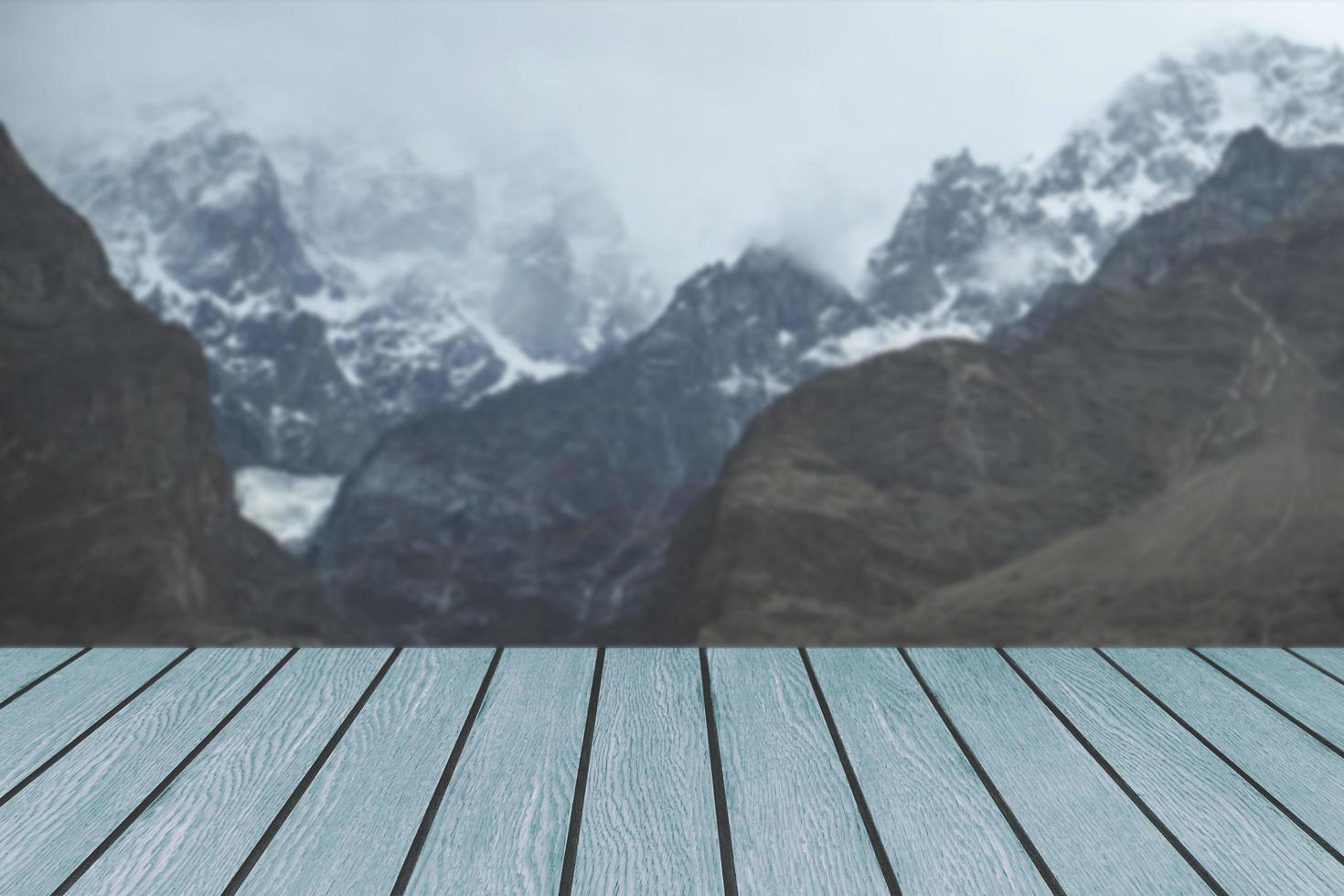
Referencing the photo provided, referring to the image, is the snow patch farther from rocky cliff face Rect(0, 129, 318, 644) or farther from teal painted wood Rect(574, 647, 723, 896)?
teal painted wood Rect(574, 647, 723, 896)

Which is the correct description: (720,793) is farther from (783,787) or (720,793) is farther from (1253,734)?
(1253,734)

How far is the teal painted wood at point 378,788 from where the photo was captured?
265cm

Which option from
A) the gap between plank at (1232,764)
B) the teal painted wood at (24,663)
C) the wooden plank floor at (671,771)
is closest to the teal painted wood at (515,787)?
the wooden plank floor at (671,771)

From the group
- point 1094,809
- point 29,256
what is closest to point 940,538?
point 29,256

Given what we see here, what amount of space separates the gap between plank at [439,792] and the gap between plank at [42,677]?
3.72ft

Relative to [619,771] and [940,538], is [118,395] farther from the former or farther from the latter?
[619,771]

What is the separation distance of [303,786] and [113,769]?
1.48 feet

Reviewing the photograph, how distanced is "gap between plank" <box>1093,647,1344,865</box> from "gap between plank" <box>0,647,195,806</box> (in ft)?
8.07

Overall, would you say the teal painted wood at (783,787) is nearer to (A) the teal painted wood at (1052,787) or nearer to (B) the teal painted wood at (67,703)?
(A) the teal painted wood at (1052,787)

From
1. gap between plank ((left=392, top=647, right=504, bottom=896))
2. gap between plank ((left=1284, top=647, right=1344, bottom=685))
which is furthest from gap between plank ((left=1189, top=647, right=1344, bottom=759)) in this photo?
gap between plank ((left=392, top=647, right=504, bottom=896))

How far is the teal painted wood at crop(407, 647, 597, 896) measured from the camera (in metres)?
2.63

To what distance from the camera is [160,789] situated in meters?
2.99

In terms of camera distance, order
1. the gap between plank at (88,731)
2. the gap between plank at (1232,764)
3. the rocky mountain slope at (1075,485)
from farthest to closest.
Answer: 1. the rocky mountain slope at (1075,485)
2. the gap between plank at (88,731)
3. the gap between plank at (1232,764)

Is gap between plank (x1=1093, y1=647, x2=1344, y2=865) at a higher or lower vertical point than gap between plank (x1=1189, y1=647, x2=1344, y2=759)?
lower
